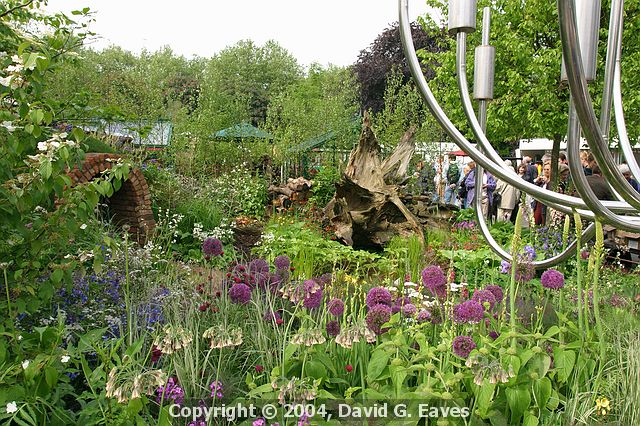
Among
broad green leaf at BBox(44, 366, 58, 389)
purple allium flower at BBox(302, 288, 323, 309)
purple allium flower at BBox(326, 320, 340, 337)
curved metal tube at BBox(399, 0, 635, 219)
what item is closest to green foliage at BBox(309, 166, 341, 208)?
purple allium flower at BBox(302, 288, 323, 309)

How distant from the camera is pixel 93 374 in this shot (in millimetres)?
2232

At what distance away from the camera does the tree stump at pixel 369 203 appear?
7891 millimetres

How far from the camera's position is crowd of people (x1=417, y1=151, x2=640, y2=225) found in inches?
314

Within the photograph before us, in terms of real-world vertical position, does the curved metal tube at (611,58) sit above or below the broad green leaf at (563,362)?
above

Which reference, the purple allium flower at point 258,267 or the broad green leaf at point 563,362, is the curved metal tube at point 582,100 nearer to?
the broad green leaf at point 563,362

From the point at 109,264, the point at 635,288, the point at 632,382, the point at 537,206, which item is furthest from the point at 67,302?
the point at 537,206

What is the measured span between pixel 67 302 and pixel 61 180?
130 centimetres

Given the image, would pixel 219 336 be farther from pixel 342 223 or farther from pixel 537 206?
pixel 537 206

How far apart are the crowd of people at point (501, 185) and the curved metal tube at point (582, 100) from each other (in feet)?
18.2

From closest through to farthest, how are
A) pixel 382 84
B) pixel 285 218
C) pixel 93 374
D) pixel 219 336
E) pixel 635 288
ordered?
pixel 219 336
pixel 93 374
pixel 635 288
pixel 285 218
pixel 382 84

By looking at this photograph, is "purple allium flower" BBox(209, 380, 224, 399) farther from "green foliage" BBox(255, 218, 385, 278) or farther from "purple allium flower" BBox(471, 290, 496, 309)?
"green foliage" BBox(255, 218, 385, 278)

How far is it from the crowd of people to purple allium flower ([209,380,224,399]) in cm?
505

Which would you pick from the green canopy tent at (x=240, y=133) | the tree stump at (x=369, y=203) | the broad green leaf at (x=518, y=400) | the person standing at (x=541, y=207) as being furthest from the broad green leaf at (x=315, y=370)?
the green canopy tent at (x=240, y=133)

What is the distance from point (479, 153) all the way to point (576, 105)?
1.20 ft
